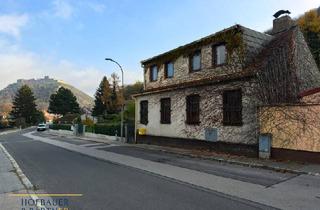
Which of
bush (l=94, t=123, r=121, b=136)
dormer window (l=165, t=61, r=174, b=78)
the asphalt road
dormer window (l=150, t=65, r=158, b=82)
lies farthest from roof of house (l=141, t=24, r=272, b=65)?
bush (l=94, t=123, r=121, b=136)

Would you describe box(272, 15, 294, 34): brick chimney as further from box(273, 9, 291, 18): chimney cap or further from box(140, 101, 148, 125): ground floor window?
box(140, 101, 148, 125): ground floor window

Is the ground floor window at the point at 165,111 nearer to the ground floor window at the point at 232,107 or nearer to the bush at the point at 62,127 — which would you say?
the ground floor window at the point at 232,107

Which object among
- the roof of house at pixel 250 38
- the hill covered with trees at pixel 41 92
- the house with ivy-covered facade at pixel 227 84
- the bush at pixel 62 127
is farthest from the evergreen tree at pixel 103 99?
the hill covered with trees at pixel 41 92

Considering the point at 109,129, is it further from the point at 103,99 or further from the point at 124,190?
the point at 103,99

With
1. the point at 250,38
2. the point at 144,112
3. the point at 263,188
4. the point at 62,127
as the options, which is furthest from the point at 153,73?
the point at 62,127

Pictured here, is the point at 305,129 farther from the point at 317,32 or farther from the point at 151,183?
the point at 317,32

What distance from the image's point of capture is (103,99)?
70.2 m

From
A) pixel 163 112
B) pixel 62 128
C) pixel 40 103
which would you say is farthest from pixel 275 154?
pixel 40 103

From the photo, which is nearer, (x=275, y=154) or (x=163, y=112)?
(x=275, y=154)

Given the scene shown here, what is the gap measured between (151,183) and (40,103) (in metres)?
148

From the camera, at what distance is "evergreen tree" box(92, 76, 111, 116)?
228 ft

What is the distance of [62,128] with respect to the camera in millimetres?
54250

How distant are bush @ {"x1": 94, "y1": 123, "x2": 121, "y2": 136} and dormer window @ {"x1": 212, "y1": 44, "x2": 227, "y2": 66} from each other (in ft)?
41.0

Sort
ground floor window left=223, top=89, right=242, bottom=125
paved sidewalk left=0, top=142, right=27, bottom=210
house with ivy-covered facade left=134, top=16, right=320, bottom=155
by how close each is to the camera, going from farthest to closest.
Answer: ground floor window left=223, top=89, right=242, bottom=125 → house with ivy-covered facade left=134, top=16, right=320, bottom=155 → paved sidewalk left=0, top=142, right=27, bottom=210
